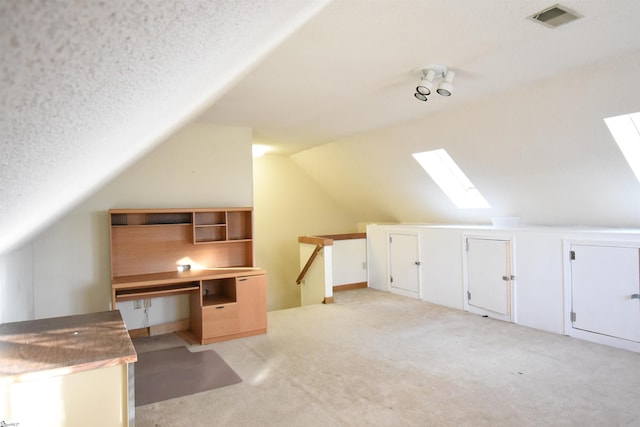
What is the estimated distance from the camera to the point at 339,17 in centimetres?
229

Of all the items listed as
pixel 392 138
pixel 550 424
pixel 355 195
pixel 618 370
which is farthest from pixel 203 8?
pixel 355 195

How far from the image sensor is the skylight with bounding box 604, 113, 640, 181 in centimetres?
362

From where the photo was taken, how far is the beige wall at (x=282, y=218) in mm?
7232

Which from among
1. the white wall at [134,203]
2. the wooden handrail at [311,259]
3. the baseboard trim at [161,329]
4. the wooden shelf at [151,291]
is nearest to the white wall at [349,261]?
the wooden handrail at [311,259]

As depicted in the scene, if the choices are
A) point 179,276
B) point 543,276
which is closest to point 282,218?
point 179,276

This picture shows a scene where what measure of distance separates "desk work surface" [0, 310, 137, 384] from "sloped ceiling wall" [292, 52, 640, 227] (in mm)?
3704

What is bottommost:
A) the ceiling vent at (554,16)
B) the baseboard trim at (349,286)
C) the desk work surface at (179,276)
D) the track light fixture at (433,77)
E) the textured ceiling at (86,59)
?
the baseboard trim at (349,286)

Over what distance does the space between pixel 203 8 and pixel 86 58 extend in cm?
17

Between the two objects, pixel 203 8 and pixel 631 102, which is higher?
pixel 631 102

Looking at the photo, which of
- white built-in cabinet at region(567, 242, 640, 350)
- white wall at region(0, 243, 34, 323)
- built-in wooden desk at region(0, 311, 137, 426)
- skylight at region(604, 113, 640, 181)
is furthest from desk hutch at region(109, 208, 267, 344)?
skylight at region(604, 113, 640, 181)

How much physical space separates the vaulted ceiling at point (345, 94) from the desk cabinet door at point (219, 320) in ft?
5.87

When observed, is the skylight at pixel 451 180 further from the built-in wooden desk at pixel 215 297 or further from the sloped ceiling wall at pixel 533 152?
the built-in wooden desk at pixel 215 297

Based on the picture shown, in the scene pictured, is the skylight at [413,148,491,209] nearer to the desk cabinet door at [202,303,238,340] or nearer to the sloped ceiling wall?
the sloped ceiling wall

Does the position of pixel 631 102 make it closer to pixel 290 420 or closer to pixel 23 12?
pixel 290 420
